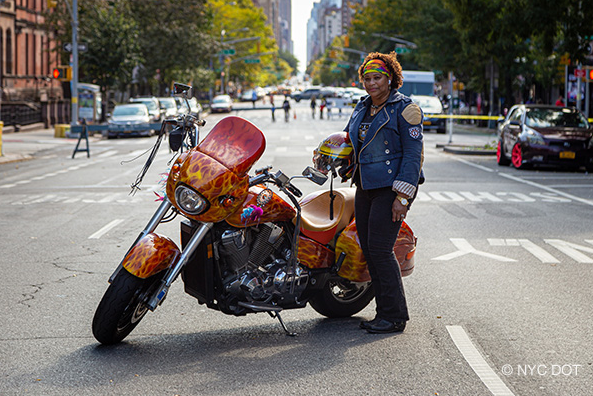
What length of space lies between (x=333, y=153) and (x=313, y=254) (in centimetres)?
75

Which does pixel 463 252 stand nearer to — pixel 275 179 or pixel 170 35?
pixel 275 179

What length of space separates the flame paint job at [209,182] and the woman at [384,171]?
100cm

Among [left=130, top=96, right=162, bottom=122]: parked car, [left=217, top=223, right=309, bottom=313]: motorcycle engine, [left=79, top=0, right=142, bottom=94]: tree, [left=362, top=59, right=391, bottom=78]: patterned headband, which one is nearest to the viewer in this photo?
[left=217, top=223, right=309, bottom=313]: motorcycle engine

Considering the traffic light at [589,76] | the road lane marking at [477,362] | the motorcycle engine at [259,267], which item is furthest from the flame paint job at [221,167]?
the traffic light at [589,76]

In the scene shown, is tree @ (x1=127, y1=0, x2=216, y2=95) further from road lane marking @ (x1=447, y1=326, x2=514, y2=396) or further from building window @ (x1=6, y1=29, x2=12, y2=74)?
road lane marking @ (x1=447, y1=326, x2=514, y2=396)

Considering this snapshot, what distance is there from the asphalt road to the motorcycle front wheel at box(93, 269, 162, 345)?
Result: 0.45 ft

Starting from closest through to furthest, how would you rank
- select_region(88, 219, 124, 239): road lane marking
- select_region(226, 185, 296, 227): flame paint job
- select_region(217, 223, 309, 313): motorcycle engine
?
1. select_region(226, 185, 296, 227): flame paint job
2. select_region(217, 223, 309, 313): motorcycle engine
3. select_region(88, 219, 124, 239): road lane marking

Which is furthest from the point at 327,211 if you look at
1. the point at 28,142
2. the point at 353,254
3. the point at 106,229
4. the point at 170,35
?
the point at 170,35

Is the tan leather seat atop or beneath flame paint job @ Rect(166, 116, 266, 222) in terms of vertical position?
beneath

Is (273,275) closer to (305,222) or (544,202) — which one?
(305,222)

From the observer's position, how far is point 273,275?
20.1 ft

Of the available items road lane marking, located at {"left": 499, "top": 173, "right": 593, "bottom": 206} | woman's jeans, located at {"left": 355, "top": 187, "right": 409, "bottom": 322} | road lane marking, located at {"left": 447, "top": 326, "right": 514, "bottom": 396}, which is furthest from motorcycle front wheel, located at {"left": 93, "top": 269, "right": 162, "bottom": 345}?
road lane marking, located at {"left": 499, "top": 173, "right": 593, "bottom": 206}

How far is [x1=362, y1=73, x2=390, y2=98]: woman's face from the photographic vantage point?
6266mm

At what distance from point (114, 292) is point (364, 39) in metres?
98.3
